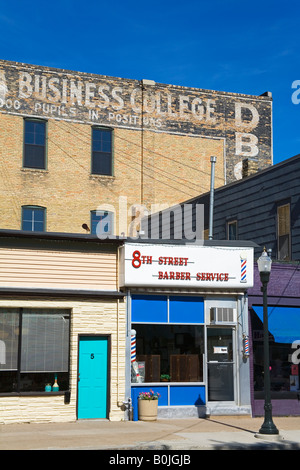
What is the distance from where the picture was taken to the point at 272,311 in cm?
2217

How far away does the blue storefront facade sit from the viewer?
67.2ft

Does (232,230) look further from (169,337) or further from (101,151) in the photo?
(101,151)

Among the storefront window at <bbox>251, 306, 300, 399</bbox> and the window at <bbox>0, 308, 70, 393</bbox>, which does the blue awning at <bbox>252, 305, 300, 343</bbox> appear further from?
the window at <bbox>0, 308, 70, 393</bbox>

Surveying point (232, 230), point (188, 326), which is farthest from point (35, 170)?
point (188, 326)

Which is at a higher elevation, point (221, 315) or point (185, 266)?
point (185, 266)

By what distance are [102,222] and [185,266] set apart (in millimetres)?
14398

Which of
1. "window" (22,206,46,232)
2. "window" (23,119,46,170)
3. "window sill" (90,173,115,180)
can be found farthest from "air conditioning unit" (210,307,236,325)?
"window" (23,119,46,170)

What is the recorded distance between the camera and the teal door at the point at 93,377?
778 inches

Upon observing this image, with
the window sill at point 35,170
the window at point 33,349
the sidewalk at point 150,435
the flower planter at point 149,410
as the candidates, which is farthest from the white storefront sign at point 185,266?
the window sill at point 35,170

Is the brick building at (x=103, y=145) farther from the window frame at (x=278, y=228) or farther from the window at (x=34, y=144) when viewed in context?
the window frame at (x=278, y=228)

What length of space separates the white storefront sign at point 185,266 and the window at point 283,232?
3.00 meters

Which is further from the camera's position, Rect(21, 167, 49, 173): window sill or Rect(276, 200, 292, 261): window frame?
Rect(21, 167, 49, 173): window sill

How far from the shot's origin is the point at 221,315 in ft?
69.7
